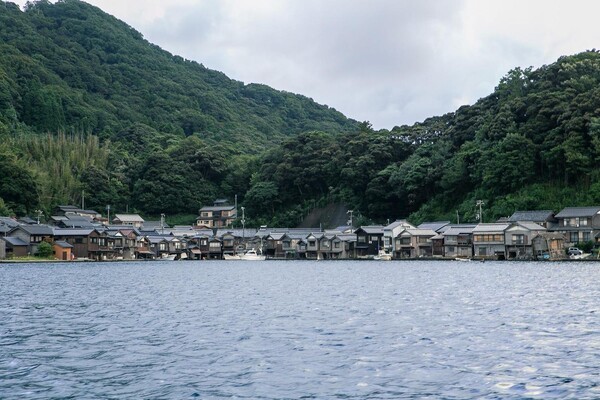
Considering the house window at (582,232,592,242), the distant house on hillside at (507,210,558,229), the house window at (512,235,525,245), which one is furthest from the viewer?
the house window at (512,235,525,245)

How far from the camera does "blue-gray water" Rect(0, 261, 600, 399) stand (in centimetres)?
1128

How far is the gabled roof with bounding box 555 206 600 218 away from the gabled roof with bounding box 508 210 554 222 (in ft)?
2.89

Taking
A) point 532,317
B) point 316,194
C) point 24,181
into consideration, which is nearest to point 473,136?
point 316,194

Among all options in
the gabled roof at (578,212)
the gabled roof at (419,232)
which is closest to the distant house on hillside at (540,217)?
the gabled roof at (578,212)

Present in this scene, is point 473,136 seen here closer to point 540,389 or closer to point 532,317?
point 532,317

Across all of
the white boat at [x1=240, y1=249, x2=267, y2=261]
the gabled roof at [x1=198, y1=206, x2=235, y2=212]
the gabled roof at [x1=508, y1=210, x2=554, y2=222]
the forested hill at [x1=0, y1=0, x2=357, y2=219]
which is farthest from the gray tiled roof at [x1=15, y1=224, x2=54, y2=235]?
the gabled roof at [x1=508, y1=210, x2=554, y2=222]

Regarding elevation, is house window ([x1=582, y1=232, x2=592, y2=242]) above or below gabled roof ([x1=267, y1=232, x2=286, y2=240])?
below

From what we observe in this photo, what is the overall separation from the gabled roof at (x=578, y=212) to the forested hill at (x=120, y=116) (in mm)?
56885

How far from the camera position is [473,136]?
78.8 m

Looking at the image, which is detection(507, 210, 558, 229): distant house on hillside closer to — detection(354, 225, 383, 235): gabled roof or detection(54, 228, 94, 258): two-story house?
detection(354, 225, 383, 235): gabled roof

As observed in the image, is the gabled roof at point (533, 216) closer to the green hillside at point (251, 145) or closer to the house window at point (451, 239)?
the green hillside at point (251, 145)

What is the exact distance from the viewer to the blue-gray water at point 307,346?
1128cm

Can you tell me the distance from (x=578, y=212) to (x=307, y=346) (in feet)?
166

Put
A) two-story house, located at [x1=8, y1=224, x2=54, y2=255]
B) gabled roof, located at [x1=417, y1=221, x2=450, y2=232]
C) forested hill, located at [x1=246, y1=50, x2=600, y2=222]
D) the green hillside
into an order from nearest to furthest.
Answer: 1. forested hill, located at [x1=246, y1=50, x2=600, y2=222]
2. the green hillside
3. two-story house, located at [x1=8, y1=224, x2=54, y2=255]
4. gabled roof, located at [x1=417, y1=221, x2=450, y2=232]
